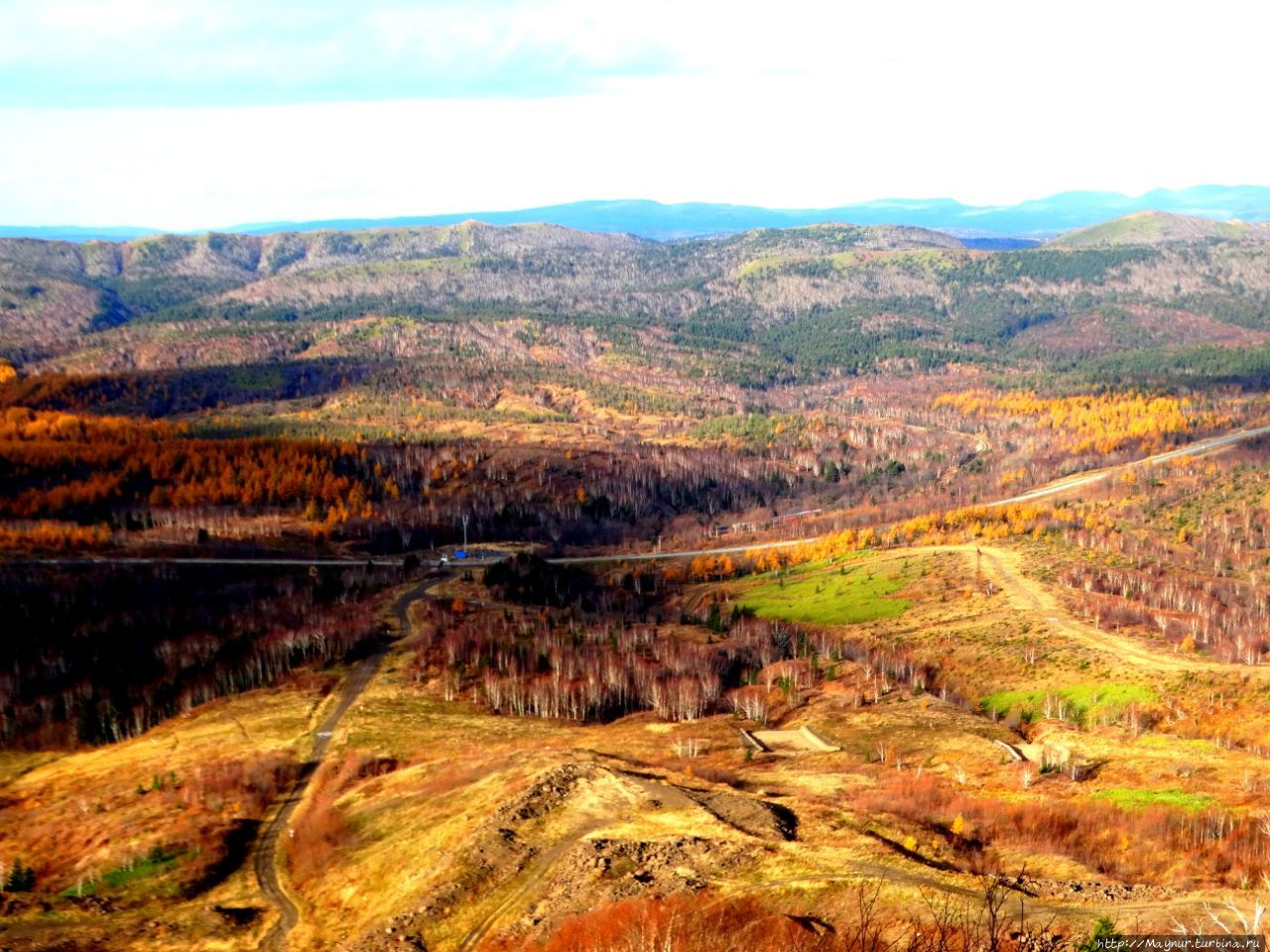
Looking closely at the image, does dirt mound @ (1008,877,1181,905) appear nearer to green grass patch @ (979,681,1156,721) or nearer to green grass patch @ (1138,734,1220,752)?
green grass patch @ (1138,734,1220,752)

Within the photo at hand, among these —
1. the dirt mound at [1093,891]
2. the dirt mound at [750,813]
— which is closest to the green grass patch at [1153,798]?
the dirt mound at [1093,891]

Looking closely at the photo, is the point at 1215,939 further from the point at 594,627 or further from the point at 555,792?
the point at 594,627

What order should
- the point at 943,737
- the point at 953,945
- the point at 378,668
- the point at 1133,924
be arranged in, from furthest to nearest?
the point at 378,668
the point at 943,737
the point at 1133,924
the point at 953,945

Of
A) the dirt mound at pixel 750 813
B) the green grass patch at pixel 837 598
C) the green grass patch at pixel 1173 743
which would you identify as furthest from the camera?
the green grass patch at pixel 837 598

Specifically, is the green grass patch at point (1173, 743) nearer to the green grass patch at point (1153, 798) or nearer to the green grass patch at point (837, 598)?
the green grass patch at point (1153, 798)

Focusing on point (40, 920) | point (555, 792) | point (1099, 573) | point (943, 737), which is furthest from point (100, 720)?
point (1099, 573)

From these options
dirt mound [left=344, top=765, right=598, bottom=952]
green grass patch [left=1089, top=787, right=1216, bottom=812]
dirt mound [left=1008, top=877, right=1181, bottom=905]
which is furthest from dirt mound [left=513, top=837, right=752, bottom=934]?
green grass patch [left=1089, top=787, right=1216, bottom=812]
